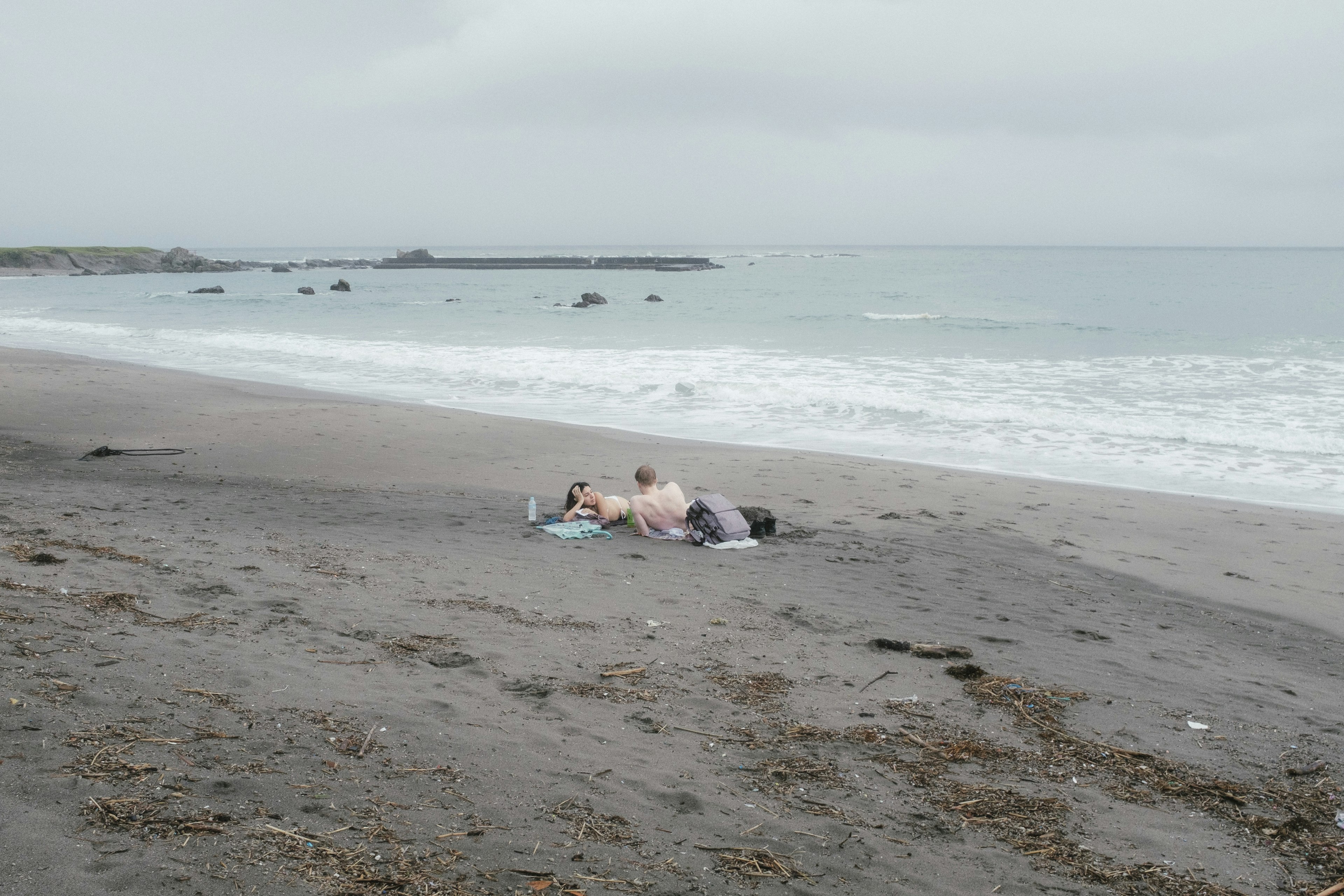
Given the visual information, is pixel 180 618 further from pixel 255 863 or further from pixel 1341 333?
pixel 1341 333

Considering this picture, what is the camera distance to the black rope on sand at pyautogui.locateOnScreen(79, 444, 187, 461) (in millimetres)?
9492

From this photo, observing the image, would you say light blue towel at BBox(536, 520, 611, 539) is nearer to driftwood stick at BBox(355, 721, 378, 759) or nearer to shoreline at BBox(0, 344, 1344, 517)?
driftwood stick at BBox(355, 721, 378, 759)

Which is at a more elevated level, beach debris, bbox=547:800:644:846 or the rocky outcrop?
the rocky outcrop

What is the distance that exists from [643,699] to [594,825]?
1.17 meters

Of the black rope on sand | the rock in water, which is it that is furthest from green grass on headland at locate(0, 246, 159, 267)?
the black rope on sand

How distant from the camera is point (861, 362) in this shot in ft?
73.9

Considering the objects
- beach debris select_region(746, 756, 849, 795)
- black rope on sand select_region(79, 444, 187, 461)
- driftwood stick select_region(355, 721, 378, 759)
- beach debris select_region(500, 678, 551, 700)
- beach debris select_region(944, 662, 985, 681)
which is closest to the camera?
driftwood stick select_region(355, 721, 378, 759)

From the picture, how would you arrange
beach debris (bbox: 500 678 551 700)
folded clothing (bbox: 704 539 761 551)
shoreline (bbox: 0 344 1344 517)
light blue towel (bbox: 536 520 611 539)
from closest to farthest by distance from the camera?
1. beach debris (bbox: 500 678 551 700)
2. folded clothing (bbox: 704 539 761 551)
3. light blue towel (bbox: 536 520 611 539)
4. shoreline (bbox: 0 344 1344 517)

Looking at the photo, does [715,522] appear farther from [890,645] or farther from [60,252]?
[60,252]

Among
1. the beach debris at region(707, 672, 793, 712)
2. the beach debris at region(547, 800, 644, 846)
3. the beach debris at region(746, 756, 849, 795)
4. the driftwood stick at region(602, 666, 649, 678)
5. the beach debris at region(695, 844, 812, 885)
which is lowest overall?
the beach debris at region(707, 672, 793, 712)

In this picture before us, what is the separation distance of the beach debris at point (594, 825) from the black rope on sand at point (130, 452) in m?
8.80

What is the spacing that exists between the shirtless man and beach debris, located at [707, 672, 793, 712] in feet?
9.85

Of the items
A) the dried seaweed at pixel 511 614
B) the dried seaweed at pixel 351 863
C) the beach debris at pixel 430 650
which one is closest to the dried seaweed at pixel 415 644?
the beach debris at pixel 430 650

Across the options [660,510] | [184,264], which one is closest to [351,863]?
[660,510]
